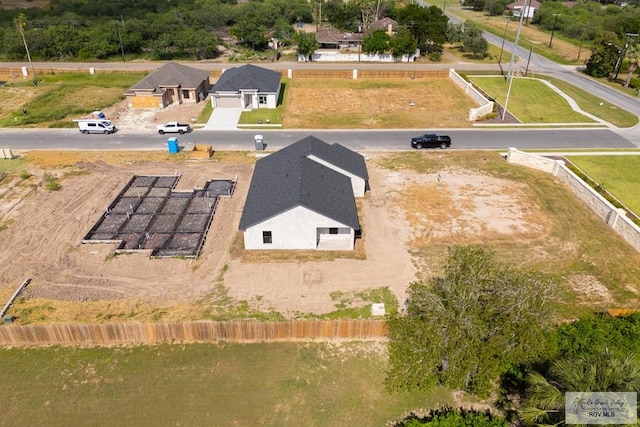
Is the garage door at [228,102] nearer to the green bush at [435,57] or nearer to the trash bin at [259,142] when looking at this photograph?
the trash bin at [259,142]

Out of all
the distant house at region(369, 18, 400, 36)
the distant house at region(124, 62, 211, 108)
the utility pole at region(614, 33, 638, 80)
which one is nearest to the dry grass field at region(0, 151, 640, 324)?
the distant house at region(124, 62, 211, 108)

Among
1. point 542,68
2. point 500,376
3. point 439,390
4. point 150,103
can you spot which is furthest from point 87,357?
point 542,68

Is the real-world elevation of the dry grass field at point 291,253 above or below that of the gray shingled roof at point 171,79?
below

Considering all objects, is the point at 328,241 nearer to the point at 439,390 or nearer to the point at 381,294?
the point at 381,294

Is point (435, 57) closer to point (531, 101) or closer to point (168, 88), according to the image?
point (531, 101)

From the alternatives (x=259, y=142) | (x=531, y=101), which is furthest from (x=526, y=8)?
(x=259, y=142)

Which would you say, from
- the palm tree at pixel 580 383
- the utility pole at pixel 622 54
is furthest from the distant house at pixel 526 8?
the palm tree at pixel 580 383

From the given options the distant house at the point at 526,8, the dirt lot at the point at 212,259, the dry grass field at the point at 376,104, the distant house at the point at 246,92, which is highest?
the distant house at the point at 526,8
